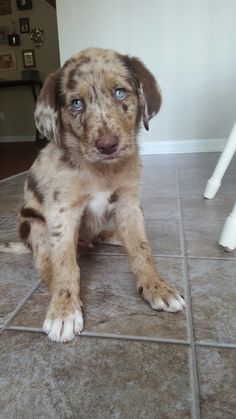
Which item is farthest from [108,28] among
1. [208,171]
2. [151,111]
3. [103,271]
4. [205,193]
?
[103,271]

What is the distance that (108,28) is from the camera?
4754 millimetres

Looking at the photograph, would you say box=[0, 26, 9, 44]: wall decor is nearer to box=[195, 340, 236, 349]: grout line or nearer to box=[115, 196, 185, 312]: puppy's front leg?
box=[115, 196, 185, 312]: puppy's front leg

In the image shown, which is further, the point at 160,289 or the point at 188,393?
the point at 160,289

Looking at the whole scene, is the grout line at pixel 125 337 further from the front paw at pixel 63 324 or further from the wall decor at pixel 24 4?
the wall decor at pixel 24 4

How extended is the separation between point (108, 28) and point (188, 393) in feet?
15.6

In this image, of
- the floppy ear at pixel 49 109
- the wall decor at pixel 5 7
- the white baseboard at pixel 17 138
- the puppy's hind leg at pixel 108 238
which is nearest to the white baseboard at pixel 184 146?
the puppy's hind leg at pixel 108 238

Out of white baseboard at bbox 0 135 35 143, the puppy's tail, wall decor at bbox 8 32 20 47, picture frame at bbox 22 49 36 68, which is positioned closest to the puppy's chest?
the puppy's tail

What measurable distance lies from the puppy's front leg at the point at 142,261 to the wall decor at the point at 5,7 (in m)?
8.27

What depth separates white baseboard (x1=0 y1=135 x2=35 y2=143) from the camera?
8.97 m

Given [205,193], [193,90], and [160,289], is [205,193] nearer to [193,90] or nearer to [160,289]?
[160,289]

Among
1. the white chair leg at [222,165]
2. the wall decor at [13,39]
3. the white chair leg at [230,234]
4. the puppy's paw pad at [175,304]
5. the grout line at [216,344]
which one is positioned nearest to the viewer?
the grout line at [216,344]

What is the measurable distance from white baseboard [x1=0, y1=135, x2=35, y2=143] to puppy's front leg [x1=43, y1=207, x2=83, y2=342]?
25.8ft

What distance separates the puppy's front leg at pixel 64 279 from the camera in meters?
1.18

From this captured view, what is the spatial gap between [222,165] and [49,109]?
1.46 meters
